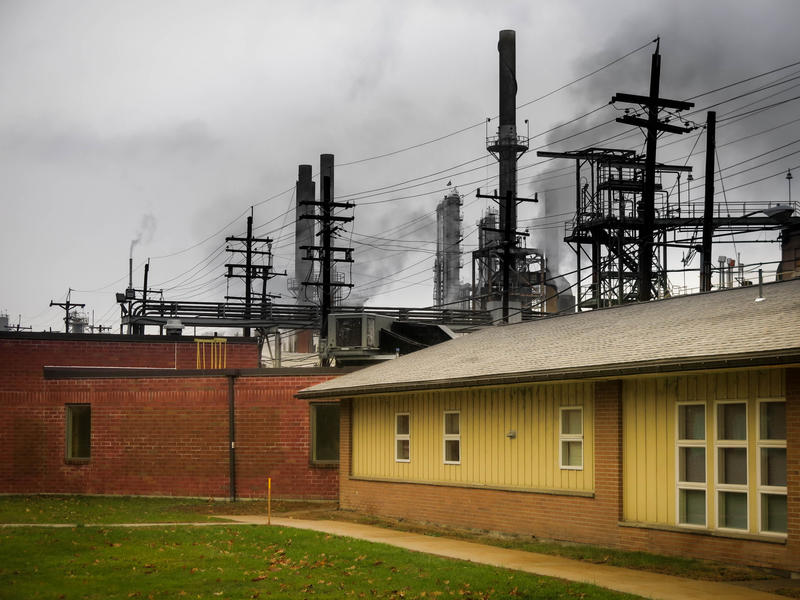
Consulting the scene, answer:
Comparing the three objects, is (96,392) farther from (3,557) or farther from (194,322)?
(194,322)

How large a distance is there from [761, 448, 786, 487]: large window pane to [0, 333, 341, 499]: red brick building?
15.8 metres

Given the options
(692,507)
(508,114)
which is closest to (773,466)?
(692,507)

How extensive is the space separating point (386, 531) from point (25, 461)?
15.0 m

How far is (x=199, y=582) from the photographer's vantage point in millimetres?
15016

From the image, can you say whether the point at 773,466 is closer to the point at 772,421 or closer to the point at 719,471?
the point at 772,421

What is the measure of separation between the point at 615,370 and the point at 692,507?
235cm

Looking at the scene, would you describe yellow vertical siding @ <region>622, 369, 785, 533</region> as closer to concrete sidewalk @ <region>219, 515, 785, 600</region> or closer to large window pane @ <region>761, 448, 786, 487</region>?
large window pane @ <region>761, 448, 786, 487</region>

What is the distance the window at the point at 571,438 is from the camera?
1961 cm

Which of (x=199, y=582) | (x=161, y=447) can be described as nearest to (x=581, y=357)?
(x=199, y=582)

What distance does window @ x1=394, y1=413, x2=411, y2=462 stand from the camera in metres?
25.1

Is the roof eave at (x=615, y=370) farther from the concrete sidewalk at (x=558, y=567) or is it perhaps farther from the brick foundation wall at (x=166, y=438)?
the brick foundation wall at (x=166, y=438)

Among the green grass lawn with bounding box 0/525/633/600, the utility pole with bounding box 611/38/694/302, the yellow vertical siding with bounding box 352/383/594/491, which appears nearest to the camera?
the green grass lawn with bounding box 0/525/633/600

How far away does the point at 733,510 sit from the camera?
1642cm

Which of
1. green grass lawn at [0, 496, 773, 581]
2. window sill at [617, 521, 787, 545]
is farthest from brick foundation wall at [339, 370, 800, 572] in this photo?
green grass lawn at [0, 496, 773, 581]
